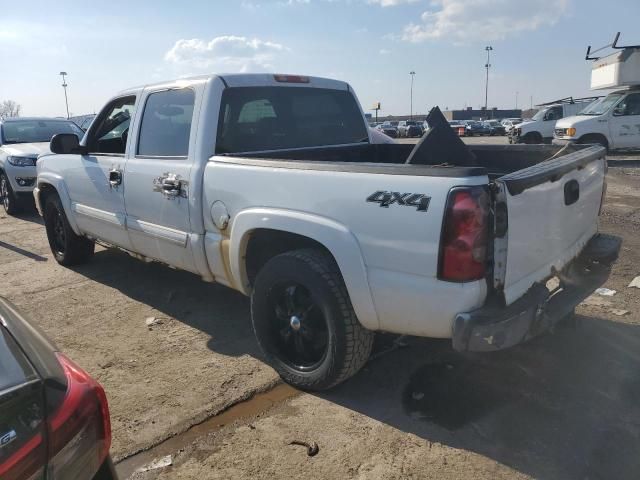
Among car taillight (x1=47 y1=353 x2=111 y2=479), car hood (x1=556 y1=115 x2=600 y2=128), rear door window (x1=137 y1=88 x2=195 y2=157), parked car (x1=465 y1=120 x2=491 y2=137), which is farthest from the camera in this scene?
parked car (x1=465 y1=120 x2=491 y2=137)

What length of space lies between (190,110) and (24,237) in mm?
5425

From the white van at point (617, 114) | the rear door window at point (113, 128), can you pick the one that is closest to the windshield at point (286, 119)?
the rear door window at point (113, 128)

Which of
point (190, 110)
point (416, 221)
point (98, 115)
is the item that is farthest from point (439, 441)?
point (98, 115)

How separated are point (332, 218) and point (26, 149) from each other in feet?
28.6

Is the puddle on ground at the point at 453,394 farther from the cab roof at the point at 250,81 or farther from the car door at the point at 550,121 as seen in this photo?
the car door at the point at 550,121

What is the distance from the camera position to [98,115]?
5211 mm

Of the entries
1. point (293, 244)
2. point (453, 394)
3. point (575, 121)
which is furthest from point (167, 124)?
point (575, 121)

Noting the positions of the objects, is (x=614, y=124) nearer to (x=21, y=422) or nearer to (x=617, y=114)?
(x=617, y=114)

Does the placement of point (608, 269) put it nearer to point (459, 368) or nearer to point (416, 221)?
point (459, 368)

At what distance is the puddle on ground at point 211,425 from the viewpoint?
2801mm

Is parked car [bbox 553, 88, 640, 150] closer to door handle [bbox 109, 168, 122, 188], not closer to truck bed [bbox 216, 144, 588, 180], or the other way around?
truck bed [bbox 216, 144, 588, 180]

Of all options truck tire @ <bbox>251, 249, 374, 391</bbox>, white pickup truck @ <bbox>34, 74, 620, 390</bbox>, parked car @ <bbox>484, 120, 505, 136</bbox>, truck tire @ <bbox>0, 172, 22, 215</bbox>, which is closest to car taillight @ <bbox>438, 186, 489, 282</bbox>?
white pickup truck @ <bbox>34, 74, 620, 390</bbox>

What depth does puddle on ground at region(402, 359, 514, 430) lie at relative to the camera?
10.0 feet

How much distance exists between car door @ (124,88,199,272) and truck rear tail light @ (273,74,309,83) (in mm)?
738
